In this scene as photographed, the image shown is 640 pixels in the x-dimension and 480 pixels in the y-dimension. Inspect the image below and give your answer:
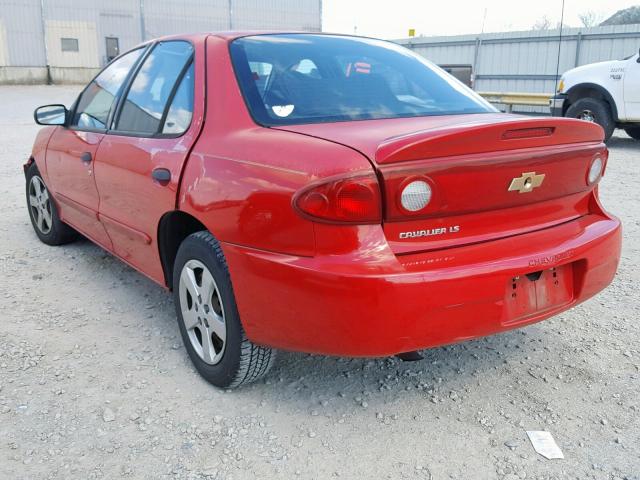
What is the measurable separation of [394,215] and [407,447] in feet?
2.93

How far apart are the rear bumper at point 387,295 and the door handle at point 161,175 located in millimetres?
571

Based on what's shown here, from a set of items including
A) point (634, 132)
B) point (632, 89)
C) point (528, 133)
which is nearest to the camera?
point (528, 133)

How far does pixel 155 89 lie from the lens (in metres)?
3.18

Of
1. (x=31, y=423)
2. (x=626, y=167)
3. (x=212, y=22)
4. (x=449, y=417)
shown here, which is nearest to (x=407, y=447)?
(x=449, y=417)

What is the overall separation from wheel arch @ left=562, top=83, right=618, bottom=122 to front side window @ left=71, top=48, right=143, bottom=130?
8.84 meters

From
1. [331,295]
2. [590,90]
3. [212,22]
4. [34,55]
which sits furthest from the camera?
[212,22]

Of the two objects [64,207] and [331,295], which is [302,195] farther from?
[64,207]

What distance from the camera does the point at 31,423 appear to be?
8.09 ft

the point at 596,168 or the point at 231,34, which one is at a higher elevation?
the point at 231,34

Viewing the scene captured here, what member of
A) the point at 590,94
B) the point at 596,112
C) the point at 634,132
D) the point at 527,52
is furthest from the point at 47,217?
the point at 527,52

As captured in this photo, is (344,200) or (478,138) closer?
(344,200)

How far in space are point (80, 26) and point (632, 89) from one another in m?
25.6

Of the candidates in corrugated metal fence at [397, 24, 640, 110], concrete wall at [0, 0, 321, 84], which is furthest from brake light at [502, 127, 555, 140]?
concrete wall at [0, 0, 321, 84]

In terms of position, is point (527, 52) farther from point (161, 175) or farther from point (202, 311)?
point (202, 311)
